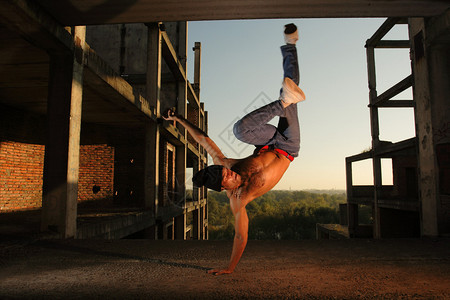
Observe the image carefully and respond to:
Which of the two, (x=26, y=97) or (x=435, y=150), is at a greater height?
(x=26, y=97)

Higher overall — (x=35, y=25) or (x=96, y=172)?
(x=35, y=25)

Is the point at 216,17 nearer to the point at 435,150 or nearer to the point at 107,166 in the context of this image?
the point at 435,150

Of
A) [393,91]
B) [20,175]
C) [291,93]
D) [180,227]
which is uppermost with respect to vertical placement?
→ [393,91]

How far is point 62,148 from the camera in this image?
4.50m

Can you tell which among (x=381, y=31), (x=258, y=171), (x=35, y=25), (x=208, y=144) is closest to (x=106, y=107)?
(x=35, y=25)

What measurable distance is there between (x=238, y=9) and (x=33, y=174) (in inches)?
323

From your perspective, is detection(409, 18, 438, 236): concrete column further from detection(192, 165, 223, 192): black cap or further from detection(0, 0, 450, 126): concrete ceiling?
detection(192, 165, 223, 192): black cap

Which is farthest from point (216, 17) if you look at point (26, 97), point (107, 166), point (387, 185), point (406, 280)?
point (387, 185)

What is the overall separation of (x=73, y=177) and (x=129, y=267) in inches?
90.5

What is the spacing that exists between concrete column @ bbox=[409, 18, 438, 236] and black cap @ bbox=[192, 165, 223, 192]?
4.92 meters

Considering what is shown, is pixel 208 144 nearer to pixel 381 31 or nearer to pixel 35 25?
pixel 35 25

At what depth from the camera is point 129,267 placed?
2920mm

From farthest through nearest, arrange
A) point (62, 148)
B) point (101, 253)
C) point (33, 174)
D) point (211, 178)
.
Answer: point (33, 174) < point (62, 148) < point (101, 253) < point (211, 178)

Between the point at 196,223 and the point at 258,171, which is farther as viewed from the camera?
the point at 196,223
